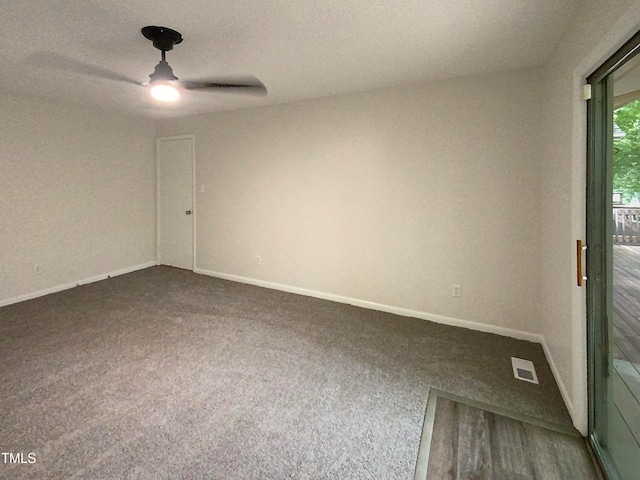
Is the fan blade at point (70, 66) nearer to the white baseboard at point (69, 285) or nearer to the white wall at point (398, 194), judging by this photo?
the white wall at point (398, 194)

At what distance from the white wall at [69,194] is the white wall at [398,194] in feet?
4.24

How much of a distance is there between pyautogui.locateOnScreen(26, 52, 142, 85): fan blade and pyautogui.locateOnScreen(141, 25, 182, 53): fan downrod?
0.99 m

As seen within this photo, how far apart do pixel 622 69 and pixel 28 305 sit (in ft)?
17.2

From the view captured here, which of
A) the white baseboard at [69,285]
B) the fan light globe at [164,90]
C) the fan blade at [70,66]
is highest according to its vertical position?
the fan blade at [70,66]

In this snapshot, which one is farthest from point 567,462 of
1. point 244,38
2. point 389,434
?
point 244,38

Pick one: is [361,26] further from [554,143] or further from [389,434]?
[389,434]

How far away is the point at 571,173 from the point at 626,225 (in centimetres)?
41

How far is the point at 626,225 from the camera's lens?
142 cm

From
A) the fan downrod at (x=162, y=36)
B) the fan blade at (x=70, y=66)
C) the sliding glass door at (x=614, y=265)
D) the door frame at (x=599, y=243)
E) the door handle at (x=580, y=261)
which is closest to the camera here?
the sliding glass door at (x=614, y=265)

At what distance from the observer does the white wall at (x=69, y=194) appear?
3.47 m

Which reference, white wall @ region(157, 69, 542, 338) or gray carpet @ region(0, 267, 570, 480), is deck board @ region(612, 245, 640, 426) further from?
white wall @ region(157, 69, 542, 338)

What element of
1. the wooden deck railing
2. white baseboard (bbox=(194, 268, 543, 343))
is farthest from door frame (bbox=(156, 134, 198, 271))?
the wooden deck railing

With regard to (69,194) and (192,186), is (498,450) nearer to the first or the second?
(192,186)

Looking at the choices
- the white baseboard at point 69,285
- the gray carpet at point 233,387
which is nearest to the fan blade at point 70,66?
the gray carpet at point 233,387
